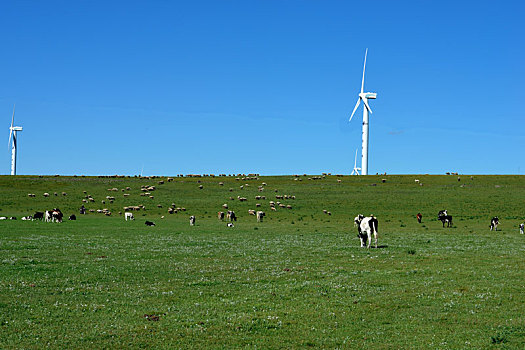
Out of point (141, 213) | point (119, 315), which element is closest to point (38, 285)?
point (119, 315)

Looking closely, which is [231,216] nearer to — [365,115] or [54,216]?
[54,216]

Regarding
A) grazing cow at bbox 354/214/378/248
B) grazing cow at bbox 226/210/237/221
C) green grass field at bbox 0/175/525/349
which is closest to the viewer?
green grass field at bbox 0/175/525/349

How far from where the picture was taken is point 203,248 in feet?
105

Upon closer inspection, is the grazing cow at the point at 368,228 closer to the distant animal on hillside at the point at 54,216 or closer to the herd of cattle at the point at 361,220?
the herd of cattle at the point at 361,220

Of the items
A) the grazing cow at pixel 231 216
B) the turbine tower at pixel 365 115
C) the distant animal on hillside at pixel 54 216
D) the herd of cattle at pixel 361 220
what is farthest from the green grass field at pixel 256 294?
the turbine tower at pixel 365 115

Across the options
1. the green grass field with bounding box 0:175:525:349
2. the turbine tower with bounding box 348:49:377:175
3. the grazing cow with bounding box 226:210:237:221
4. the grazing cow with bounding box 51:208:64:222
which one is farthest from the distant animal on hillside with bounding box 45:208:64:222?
the turbine tower with bounding box 348:49:377:175

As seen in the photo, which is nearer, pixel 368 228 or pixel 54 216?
pixel 368 228

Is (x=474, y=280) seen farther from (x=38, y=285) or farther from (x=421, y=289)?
(x=38, y=285)

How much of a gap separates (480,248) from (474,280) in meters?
13.8

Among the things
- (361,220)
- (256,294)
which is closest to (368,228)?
(361,220)

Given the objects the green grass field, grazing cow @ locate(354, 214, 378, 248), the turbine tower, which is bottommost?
the green grass field

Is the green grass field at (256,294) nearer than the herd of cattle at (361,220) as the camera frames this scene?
Yes

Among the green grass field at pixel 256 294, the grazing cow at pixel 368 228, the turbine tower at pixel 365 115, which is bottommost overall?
the green grass field at pixel 256 294

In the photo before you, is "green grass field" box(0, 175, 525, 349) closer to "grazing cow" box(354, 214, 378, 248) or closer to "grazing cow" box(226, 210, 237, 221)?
"grazing cow" box(354, 214, 378, 248)
